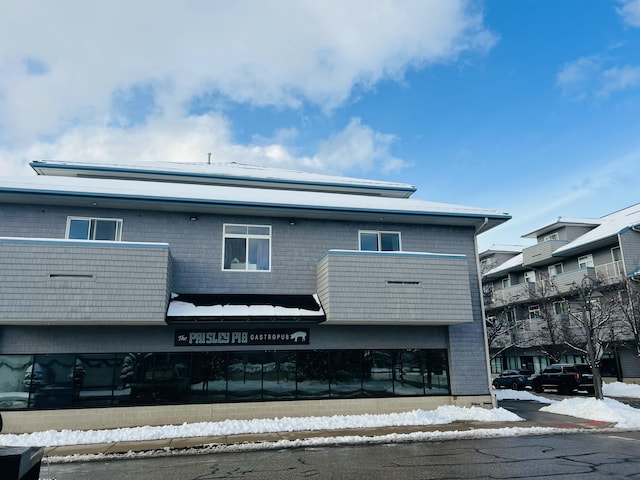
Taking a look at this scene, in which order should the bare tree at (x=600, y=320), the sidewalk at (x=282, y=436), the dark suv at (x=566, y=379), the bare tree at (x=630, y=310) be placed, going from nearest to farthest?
the sidewalk at (x=282, y=436) < the dark suv at (x=566, y=379) < the bare tree at (x=630, y=310) < the bare tree at (x=600, y=320)

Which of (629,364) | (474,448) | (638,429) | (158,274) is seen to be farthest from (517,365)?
(158,274)

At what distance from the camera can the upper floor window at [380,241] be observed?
17.2 meters

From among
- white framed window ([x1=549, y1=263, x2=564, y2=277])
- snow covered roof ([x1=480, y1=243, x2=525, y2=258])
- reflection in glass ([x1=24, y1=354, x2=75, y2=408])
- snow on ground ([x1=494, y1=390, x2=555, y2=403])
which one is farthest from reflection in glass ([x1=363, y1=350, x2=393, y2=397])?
snow covered roof ([x1=480, y1=243, x2=525, y2=258])

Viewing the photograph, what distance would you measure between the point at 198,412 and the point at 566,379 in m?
21.8

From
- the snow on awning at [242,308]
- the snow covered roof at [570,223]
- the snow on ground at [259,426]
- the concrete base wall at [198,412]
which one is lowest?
the snow on ground at [259,426]

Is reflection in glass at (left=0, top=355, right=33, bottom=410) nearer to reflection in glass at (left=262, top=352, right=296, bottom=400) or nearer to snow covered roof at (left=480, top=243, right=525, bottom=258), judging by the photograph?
reflection in glass at (left=262, top=352, right=296, bottom=400)

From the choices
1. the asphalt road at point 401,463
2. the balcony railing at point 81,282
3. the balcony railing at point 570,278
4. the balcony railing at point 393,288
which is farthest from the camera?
the balcony railing at point 570,278

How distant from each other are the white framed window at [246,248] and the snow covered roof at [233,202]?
1.95ft

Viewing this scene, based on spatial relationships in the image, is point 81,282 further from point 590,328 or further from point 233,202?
point 590,328

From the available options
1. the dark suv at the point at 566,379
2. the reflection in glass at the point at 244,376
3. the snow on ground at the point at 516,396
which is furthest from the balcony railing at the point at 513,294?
the reflection in glass at the point at 244,376

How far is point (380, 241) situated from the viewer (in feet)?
56.8

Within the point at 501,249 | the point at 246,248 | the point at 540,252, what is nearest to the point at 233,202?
the point at 246,248

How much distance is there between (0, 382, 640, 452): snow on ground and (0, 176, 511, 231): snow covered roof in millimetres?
6673

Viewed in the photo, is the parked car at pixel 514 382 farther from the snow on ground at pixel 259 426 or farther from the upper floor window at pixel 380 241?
the upper floor window at pixel 380 241
